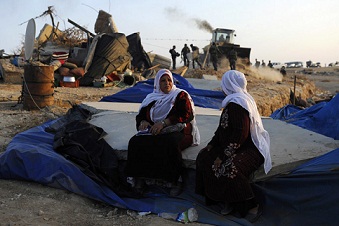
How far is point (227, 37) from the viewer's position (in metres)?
26.3

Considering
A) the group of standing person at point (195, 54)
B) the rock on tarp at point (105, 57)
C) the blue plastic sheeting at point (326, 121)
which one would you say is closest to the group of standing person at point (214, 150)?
the blue plastic sheeting at point (326, 121)

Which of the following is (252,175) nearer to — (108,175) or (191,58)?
(108,175)

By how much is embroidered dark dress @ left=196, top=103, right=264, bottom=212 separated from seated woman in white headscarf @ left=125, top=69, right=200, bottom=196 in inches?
15.9

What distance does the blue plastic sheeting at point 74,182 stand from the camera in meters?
3.46

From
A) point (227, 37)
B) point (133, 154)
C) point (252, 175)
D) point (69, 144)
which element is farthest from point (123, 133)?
point (227, 37)

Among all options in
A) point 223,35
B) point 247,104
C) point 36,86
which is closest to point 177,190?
point 247,104

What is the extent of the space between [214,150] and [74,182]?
4.41 ft

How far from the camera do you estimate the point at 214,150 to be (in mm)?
3311

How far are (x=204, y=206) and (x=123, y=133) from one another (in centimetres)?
155

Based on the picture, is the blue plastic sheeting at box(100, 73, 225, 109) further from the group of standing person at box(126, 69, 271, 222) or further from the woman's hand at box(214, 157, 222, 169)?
the woman's hand at box(214, 157, 222, 169)

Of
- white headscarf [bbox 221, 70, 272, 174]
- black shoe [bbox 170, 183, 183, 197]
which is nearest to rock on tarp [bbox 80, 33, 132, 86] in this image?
black shoe [bbox 170, 183, 183, 197]

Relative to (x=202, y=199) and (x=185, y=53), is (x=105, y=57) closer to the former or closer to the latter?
(x=185, y=53)

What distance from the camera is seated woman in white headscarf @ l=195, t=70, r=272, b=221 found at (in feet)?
10.2

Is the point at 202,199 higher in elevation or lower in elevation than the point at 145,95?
lower
